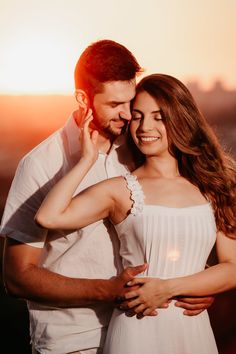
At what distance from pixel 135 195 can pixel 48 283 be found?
16.5 inches

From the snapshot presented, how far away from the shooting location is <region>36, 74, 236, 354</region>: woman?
2.11 m

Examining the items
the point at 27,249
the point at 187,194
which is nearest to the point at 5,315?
the point at 27,249

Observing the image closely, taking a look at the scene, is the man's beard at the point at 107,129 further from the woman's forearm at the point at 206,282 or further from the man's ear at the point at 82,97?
the woman's forearm at the point at 206,282

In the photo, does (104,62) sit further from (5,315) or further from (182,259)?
(5,315)

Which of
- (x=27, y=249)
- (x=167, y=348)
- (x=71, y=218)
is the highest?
(x=71, y=218)

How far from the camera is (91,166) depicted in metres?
2.21

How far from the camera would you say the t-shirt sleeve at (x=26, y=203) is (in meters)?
2.32

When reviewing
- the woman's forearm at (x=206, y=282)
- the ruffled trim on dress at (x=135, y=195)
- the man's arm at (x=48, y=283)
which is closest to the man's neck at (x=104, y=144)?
the ruffled trim on dress at (x=135, y=195)

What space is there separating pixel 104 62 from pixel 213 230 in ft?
2.32

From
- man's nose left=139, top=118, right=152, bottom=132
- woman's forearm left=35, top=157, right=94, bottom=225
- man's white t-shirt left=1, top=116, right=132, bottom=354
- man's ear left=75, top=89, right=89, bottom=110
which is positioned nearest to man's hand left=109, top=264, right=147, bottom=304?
man's white t-shirt left=1, top=116, right=132, bottom=354

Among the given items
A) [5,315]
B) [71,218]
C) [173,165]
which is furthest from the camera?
[5,315]

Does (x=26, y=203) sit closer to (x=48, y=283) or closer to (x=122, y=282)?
(x=48, y=283)

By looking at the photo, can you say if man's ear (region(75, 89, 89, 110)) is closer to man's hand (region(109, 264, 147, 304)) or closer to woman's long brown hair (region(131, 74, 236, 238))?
woman's long brown hair (region(131, 74, 236, 238))

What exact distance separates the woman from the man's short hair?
0.56 feet
